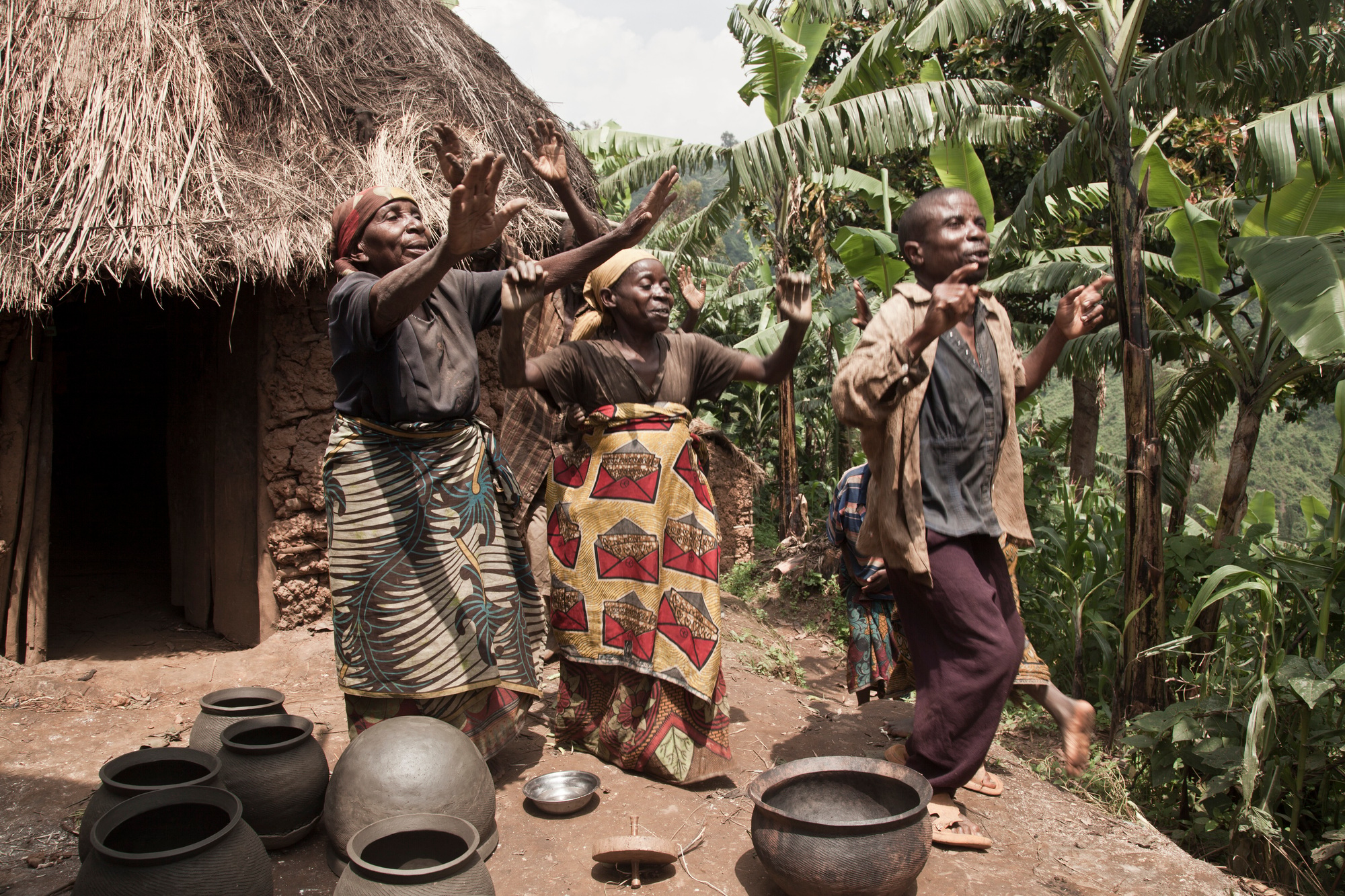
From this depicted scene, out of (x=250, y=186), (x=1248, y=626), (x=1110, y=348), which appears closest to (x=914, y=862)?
(x=1248, y=626)

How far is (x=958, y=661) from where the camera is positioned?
110 inches

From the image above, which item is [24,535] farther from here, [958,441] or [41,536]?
[958,441]

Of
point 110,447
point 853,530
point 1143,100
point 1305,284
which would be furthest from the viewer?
point 110,447

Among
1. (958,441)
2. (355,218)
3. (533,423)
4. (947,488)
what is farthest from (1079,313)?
(533,423)

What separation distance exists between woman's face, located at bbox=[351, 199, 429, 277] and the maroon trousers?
193 cm

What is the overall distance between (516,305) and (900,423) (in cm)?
125

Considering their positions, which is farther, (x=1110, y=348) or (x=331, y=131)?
(x=1110, y=348)

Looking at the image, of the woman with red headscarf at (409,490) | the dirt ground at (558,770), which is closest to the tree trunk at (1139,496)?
the dirt ground at (558,770)

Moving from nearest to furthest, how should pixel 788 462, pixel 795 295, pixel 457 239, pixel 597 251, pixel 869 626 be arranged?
pixel 457 239 → pixel 597 251 → pixel 795 295 → pixel 869 626 → pixel 788 462

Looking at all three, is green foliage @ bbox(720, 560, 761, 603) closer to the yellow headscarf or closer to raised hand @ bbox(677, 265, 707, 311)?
raised hand @ bbox(677, 265, 707, 311)

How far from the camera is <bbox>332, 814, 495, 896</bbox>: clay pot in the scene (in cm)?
210

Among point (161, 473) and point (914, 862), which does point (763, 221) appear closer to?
point (161, 473)

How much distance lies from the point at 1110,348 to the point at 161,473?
834 centimetres

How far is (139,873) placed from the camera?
2080 mm
